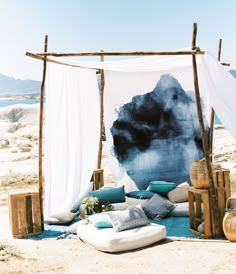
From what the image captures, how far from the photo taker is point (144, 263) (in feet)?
14.7

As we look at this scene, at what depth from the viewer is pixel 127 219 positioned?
17.1 ft

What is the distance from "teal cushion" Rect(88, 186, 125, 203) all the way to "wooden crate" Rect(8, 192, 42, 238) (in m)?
0.95

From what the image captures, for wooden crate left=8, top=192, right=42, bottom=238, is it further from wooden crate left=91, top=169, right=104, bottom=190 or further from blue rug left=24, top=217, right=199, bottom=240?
wooden crate left=91, top=169, right=104, bottom=190

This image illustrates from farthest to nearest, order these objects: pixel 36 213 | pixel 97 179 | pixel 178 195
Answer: pixel 97 179 → pixel 178 195 → pixel 36 213

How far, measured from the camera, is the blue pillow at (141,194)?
23.1ft

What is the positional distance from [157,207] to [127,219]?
120cm

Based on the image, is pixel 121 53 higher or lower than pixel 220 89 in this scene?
Answer: higher

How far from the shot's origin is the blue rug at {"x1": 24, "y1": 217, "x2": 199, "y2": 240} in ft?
18.1

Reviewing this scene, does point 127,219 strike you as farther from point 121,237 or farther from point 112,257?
point 112,257

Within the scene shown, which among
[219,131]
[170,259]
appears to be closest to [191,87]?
[170,259]

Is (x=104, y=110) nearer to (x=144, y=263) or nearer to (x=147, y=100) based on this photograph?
(x=147, y=100)

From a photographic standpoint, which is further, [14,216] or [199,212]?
[14,216]

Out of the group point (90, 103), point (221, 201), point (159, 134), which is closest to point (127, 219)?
point (221, 201)

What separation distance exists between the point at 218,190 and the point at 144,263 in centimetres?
135
